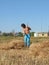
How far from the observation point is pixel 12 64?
716 cm

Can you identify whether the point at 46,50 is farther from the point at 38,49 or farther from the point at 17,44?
the point at 17,44

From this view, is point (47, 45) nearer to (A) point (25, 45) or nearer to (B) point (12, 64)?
(A) point (25, 45)

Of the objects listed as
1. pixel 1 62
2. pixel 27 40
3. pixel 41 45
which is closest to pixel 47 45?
pixel 41 45

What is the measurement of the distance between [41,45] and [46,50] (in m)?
1.57

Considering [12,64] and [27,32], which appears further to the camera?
[27,32]

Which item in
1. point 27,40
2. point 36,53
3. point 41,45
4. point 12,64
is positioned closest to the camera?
point 12,64

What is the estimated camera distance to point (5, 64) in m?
7.25

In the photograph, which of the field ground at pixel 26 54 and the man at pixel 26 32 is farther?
the man at pixel 26 32

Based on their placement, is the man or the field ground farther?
the man

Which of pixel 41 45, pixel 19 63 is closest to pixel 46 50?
pixel 41 45

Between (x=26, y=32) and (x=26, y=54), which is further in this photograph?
(x=26, y=32)

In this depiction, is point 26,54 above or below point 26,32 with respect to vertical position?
below

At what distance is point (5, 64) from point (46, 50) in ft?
18.4

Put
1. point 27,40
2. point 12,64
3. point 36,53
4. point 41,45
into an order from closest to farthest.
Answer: point 12,64 → point 36,53 → point 41,45 → point 27,40
